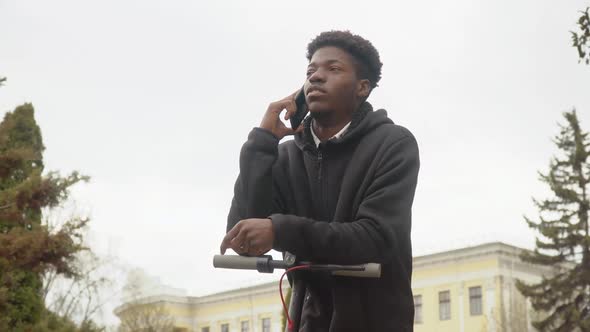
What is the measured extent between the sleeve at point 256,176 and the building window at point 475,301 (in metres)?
45.4

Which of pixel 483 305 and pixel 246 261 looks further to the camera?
pixel 483 305

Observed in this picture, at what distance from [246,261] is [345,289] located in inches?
14.0

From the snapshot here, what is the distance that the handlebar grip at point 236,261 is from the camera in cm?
298

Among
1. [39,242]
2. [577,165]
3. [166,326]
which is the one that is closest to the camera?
[39,242]

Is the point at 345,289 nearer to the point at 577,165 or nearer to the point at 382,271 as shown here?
the point at 382,271

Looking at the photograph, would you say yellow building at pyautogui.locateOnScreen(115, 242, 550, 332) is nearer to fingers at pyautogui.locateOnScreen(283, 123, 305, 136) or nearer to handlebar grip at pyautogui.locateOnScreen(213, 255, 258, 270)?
fingers at pyautogui.locateOnScreen(283, 123, 305, 136)

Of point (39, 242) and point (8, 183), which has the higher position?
point (8, 183)

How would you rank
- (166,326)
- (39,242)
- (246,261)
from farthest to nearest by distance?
(166,326) < (39,242) < (246,261)

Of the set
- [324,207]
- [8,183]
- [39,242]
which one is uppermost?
[8,183]

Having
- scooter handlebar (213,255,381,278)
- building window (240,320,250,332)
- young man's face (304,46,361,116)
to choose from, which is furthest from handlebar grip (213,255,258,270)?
building window (240,320,250,332)

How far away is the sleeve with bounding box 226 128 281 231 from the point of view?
323 centimetres

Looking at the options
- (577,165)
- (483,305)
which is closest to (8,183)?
(577,165)

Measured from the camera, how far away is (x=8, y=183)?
748 inches

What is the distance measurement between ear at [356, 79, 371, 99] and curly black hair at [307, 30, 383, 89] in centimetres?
2
